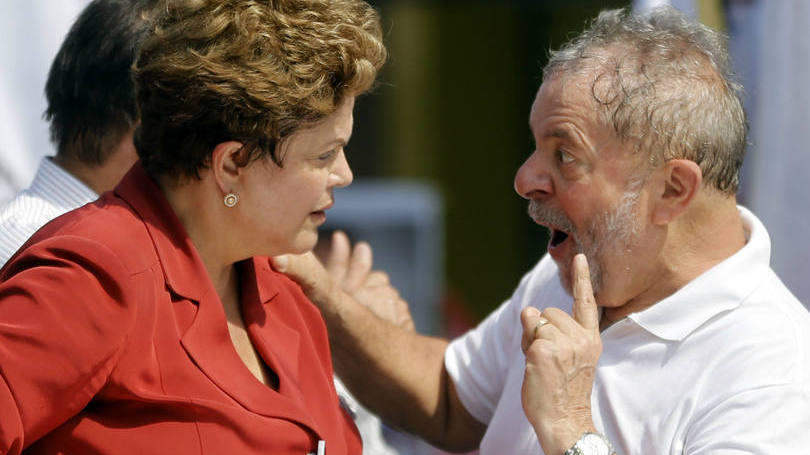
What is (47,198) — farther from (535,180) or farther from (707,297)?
(707,297)

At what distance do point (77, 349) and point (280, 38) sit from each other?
610 mm

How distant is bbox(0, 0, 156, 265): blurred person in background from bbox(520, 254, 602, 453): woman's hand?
104 cm

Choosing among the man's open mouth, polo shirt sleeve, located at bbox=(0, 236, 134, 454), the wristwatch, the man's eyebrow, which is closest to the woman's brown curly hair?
polo shirt sleeve, located at bbox=(0, 236, 134, 454)

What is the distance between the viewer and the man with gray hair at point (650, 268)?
6.19 feet

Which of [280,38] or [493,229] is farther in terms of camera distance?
[493,229]

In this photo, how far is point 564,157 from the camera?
2.12 m

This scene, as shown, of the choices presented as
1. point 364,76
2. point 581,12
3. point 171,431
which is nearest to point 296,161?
point 364,76

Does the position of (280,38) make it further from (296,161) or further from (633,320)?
(633,320)

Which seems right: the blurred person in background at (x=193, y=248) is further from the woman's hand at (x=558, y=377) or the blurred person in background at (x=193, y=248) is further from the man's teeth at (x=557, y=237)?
the man's teeth at (x=557, y=237)

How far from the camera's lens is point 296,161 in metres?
1.80

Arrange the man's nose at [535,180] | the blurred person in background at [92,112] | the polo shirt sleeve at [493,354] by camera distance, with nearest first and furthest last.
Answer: the man's nose at [535,180] < the blurred person in background at [92,112] < the polo shirt sleeve at [493,354]

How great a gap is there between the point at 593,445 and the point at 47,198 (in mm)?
1323

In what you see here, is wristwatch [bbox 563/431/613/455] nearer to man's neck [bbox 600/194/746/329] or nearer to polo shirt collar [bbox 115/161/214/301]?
man's neck [bbox 600/194/746/329]

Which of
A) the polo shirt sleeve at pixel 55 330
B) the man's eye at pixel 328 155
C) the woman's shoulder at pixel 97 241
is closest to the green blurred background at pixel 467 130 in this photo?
the man's eye at pixel 328 155
